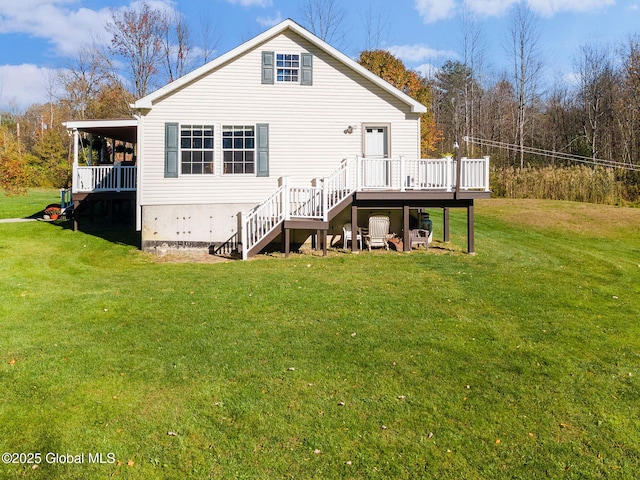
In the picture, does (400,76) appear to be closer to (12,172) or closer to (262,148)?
(262,148)

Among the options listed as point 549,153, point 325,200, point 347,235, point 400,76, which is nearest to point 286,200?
point 325,200

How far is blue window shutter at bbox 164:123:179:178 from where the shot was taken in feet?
40.8

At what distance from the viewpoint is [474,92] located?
41.9m

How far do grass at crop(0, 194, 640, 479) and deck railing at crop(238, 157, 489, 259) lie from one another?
8.48 feet

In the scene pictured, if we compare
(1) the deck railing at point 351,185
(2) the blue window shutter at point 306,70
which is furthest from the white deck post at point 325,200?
(2) the blue window shutter at point 306,70

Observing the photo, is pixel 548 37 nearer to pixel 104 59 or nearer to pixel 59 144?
pixel 104 59

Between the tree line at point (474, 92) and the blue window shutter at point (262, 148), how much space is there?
18801 millimetres

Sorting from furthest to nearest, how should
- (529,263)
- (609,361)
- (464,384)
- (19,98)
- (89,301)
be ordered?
1. (19,98)
2. (529,263)
3. (89,301)
4. (609,361)
5. (464,384)

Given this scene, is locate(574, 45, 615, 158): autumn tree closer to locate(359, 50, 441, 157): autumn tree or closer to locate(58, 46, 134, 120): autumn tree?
locate(359, 50, 441, 157): autumn tree

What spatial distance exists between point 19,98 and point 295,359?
65.4 meters

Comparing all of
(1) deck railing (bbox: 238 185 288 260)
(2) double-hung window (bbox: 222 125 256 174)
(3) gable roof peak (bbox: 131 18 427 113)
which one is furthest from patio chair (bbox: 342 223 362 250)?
(3) gable roof peak (bbox: 131 18 427 113)

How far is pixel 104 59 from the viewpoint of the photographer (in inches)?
1366

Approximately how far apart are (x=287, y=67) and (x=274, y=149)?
2.50 metres

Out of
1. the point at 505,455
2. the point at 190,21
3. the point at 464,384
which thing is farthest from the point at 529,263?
the point at 190,21
